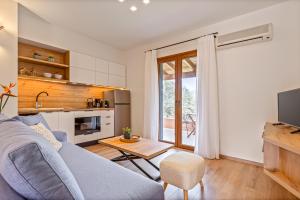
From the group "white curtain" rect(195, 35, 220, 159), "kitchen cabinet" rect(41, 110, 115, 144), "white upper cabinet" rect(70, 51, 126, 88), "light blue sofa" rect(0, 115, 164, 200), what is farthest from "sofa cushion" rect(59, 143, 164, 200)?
"white upper cabinet" rect(70, 51, 126, 88)

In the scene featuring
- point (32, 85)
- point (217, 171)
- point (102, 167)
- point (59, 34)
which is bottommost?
point (217, 171)

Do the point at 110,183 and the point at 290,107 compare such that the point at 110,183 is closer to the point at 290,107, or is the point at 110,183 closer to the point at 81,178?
the point at 81,178

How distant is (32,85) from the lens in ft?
10.6

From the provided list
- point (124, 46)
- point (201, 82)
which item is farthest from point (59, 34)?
point (201, 82)

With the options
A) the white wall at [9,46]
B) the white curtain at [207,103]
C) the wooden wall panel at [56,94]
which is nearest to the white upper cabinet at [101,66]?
the wooden wall panel at [56,94]

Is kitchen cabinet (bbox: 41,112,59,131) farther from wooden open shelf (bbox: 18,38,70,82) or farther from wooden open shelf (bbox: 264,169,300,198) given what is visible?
wooden open shelf (bbox: 264,169,300,198)

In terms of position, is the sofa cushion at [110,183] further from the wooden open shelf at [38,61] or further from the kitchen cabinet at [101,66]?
the kitchen cabinet at [101,66]

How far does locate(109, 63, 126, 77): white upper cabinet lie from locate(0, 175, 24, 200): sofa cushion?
3874mm

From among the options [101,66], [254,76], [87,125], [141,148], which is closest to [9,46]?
[101,66]

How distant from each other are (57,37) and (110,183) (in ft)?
11.4

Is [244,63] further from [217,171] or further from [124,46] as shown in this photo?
[124,46]

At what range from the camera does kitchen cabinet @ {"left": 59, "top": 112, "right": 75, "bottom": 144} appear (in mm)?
3135

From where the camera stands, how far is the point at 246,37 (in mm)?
2707

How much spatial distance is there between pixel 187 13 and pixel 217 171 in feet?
8.81
